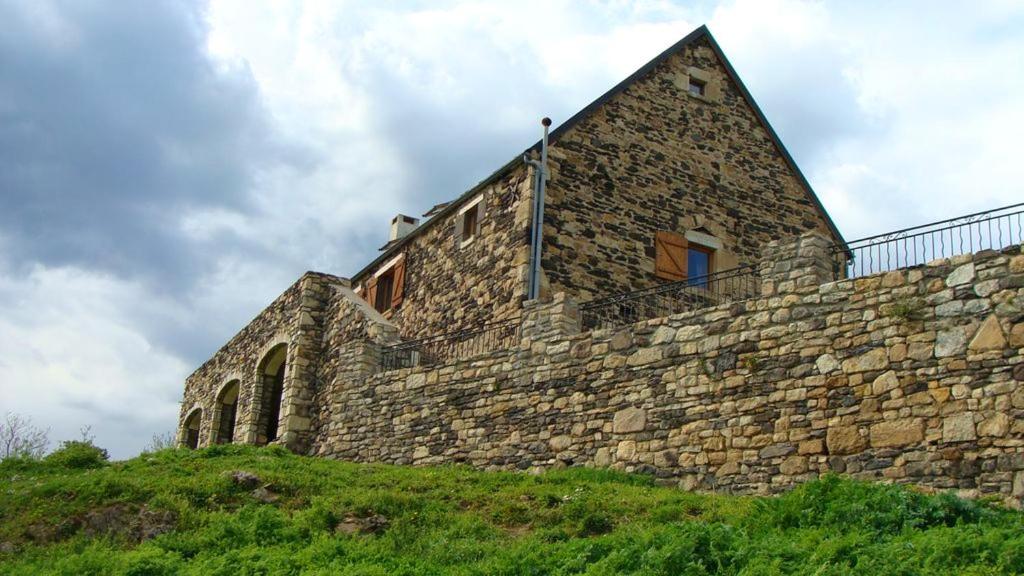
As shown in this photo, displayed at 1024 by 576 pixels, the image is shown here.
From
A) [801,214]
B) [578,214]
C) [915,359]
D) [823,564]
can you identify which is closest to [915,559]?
[823,564]

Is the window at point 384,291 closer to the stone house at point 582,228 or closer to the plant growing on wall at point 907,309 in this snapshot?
the stone house at point 582,228

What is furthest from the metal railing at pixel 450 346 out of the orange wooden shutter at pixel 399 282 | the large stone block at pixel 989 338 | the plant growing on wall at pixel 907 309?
the large stone block at pixel 989 338

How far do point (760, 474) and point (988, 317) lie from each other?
3.32 m

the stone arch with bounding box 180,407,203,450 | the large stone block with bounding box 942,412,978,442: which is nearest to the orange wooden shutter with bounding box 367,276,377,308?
the stone arch with bounding box 180,407,203,450

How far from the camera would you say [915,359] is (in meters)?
13.1

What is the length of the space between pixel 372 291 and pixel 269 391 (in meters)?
3.21

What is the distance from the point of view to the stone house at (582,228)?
20484 mm

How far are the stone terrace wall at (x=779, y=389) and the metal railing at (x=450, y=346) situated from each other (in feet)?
3.41

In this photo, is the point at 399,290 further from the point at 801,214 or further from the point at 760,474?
the point at 760,474

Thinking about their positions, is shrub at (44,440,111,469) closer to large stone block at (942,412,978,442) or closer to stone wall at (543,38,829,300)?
stone wall at (543,38,829,300)

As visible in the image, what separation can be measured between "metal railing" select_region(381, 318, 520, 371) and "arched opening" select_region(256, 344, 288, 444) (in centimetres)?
505

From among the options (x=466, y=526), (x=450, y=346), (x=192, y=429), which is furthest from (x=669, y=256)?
(x=192, y=429)

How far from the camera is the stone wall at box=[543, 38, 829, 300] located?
2059cm

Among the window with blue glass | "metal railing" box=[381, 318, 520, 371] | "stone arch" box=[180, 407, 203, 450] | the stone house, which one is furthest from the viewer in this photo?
"stone arch" box=[180, 407, 203, 450]
